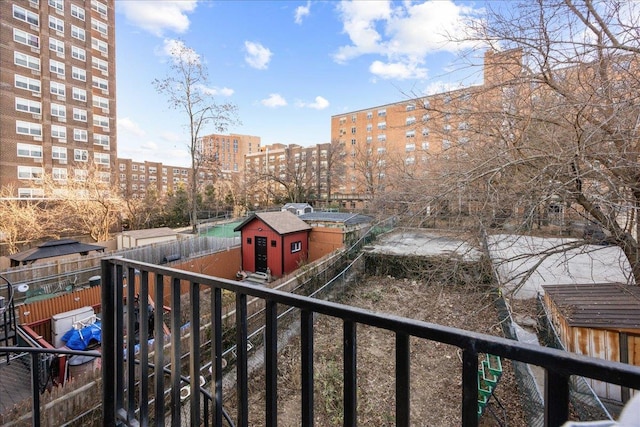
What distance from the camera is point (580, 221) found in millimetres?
5562

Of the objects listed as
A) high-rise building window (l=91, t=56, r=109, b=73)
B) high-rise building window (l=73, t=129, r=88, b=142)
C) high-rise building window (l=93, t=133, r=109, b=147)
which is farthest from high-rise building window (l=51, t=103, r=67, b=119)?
high-rise building window (l=91, t=56, r=109, b=73)

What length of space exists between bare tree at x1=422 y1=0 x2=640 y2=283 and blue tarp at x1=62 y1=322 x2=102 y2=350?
23.8 feet

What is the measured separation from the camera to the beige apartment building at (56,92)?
21.1m

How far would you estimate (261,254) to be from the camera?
14.5 meters

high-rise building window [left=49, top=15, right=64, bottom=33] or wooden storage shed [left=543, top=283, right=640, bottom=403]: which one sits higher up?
high-rise building window [left=49, top=15, right=64, bottom=33]

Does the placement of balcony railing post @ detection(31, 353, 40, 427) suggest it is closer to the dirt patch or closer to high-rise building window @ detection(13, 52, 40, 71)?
the dirt patch

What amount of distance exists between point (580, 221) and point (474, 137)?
2375mm

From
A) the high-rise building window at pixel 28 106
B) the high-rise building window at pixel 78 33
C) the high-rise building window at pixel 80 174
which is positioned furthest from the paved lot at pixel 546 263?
the high-rise building window at pixel 78 33

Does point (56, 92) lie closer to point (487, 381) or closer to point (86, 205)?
point (86, 205)

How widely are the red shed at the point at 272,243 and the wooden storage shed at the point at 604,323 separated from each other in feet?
33.6

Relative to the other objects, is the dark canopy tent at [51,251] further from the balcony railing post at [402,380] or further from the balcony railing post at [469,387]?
the balcony railing post at [469,387]

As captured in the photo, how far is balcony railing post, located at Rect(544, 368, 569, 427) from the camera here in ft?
2.04

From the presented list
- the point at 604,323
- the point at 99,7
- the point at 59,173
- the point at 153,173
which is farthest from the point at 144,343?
the point at 153,173

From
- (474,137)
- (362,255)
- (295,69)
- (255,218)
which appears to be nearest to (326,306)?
(474,137)
